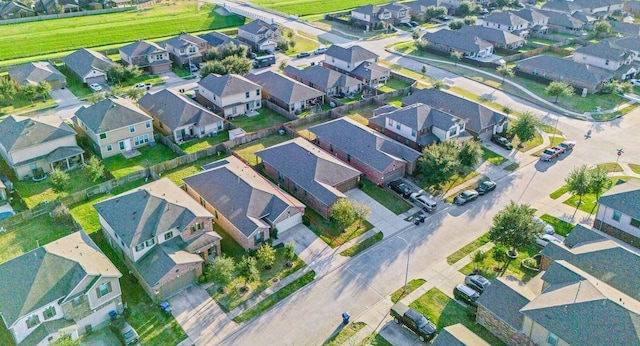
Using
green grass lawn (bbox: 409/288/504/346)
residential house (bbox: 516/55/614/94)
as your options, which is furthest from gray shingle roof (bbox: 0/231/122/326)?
residential house (bbox: 516/55/614/94)

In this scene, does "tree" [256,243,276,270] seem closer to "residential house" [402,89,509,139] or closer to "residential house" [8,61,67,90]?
"residential house" [402,89,509,139]

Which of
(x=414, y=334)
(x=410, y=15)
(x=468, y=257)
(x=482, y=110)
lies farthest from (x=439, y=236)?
(x=410, y=15)

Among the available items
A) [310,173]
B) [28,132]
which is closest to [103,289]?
[310,173]

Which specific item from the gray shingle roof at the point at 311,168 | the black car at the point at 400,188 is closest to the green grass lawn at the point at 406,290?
the gray shingle roof at the point at 311,168

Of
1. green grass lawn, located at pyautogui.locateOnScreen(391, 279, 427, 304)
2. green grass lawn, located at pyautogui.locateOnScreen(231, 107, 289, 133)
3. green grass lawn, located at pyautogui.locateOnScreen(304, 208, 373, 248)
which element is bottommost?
green grass lawn, located at pyautogui.locateOnScreen(231, 107, 289, 133)

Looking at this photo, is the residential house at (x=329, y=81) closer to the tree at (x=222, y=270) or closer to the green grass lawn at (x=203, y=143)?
the green grass lawn at (x=203, y=143)

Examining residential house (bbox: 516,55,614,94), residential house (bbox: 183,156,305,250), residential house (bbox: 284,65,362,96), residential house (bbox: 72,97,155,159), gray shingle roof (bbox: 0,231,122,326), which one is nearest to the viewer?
gray shingle roof (bbox: 0,231,122,326)
